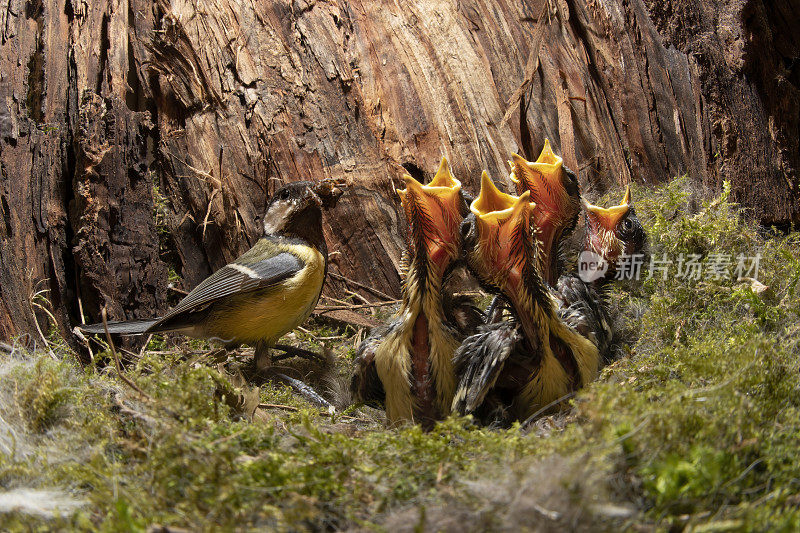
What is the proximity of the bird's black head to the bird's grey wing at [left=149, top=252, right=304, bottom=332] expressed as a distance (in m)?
0.15

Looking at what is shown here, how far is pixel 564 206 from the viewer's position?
2082 millimetres

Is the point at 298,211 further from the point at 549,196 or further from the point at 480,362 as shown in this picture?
the point at 480,362

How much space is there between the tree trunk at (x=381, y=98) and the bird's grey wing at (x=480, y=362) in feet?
3.76

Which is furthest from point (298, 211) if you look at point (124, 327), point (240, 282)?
point (124, 327)

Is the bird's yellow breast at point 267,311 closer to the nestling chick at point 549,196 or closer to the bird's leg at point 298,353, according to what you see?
the bird's leg at point 298,353

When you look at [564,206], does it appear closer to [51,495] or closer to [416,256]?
[416,256]

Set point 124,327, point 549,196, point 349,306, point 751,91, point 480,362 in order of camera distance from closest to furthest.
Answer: point 480,362 → point 549,196 → point 124,327 → point 349,306 → point 751,91

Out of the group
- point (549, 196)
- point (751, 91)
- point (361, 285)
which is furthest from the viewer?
point (751, 91)

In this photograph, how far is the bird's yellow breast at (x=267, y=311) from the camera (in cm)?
231

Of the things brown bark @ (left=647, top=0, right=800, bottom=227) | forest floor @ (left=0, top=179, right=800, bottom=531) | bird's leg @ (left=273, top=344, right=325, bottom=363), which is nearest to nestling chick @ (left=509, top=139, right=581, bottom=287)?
forest floor @ (left=0, top=179, right=800, bottom=531)

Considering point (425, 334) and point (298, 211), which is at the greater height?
point (298, 211)

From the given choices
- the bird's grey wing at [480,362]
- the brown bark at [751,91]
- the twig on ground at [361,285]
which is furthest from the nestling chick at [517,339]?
the brown bark at [751,91]

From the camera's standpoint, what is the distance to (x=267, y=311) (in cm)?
232

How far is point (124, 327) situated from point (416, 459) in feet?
4.76
